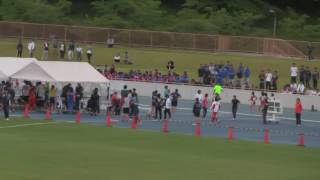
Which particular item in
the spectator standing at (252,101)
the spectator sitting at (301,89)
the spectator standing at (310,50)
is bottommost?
the spectator standing at (252,101)

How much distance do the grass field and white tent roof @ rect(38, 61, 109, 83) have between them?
17030mm

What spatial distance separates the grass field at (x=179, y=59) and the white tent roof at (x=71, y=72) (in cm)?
1703

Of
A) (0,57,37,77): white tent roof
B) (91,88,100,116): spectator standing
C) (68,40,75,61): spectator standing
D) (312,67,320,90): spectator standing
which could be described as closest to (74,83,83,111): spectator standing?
(91,88,100,116): spectator standing

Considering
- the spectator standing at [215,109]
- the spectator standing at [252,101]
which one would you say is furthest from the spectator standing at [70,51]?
the spectator standing at [215,109]

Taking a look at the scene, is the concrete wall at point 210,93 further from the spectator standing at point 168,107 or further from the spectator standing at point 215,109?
the spectator standing at point 168,107

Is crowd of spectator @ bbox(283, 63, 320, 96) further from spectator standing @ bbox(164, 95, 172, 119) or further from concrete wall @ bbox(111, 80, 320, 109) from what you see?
spectator standing @ bbox(164, 95, 172, 119)

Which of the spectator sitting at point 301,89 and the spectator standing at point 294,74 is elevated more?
the spectator standing at point 294,74

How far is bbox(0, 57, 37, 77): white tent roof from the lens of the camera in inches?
1822

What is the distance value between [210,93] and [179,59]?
13.1m

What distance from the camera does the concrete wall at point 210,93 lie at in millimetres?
53438

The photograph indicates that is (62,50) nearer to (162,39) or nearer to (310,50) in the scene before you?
(162,39)

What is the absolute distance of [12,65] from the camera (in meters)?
46.9

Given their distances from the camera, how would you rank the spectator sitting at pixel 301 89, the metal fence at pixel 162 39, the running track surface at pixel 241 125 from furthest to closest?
the metal fence at pixel 162 39 < the spectator sitting at pixel 301 89 < the running track surface at pixel 241 125

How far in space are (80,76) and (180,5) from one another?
5049 centimetres
